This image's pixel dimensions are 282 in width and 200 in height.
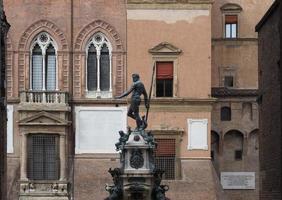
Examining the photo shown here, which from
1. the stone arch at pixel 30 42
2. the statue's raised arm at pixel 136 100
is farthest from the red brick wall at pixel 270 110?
the stone arch at pixel 30 42

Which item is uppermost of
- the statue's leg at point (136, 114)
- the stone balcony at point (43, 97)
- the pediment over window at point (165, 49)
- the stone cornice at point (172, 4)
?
the stone cornice at point (172, 4)

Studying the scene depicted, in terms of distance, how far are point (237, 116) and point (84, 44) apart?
10690mm

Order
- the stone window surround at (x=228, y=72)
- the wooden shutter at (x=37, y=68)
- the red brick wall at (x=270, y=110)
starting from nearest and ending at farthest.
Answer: the red brick wall at (x=270, y=110)
the wooden shutter at (x=37, y=68)
the stone window surround at (x=228, y=72)

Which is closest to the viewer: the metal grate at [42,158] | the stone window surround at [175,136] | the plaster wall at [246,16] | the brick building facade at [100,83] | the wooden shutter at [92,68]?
the metal grate at [42,158]

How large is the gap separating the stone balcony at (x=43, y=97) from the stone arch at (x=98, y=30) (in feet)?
9.45

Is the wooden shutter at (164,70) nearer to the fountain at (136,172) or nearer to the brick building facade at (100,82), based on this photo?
the brick building facade at (100,82)

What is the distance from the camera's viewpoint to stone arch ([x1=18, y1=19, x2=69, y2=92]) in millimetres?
52531

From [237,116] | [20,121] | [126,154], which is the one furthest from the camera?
[237,116]

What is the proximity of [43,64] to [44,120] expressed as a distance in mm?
3289

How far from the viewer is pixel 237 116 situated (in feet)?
189

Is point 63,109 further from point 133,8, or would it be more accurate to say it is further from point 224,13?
point 224,13

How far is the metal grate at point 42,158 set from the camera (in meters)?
51.4

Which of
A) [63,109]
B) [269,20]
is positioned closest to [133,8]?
[63,109]

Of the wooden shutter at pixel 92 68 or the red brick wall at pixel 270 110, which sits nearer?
the red brick wall at pixel 270 110
